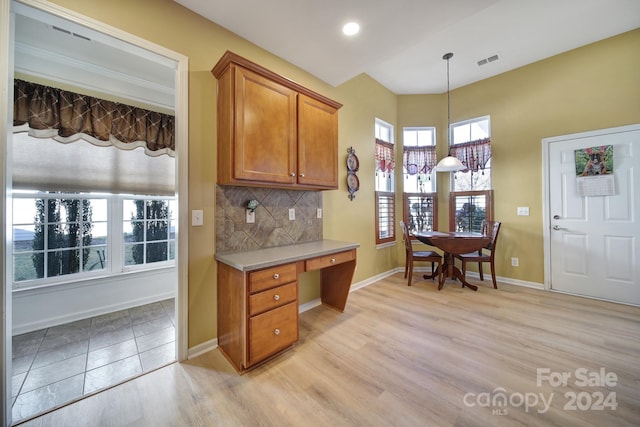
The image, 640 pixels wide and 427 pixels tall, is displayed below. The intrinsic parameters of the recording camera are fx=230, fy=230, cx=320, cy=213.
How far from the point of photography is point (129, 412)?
132cm

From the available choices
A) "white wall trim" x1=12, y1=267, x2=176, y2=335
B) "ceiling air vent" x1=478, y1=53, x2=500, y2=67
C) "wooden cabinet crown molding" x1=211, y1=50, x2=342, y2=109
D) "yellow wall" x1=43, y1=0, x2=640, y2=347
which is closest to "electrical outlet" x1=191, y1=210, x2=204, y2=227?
"yellow wall" x1=43, y1=0, x2=640, y2=347

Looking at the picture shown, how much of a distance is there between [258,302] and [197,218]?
83 centimetres

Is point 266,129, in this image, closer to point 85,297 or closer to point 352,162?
point 352,162

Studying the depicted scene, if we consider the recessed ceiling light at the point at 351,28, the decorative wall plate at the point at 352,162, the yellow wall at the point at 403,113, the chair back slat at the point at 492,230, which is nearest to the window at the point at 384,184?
the yellow wall at the point at 403,113

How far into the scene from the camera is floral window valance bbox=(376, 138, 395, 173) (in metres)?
3.72

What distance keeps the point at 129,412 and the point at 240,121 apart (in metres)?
1.97

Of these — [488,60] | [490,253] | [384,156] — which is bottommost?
[490,253]

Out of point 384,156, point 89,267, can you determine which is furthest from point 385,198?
point 89,267

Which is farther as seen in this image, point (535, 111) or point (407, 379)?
point (535, 111)

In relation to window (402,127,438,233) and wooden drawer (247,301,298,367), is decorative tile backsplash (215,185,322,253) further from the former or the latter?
window (402,127,438,233)

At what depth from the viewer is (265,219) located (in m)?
2.26

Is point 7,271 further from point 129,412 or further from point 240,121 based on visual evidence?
point 240,121

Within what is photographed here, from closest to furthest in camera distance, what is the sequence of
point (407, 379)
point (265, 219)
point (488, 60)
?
point (407, 379) < point (265, 219) < point (488, 60)

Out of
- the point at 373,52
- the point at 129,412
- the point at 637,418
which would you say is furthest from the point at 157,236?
the point at 637,418
